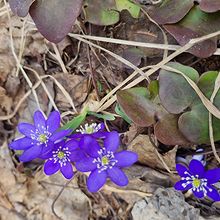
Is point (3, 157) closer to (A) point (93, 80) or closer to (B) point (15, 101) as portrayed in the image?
(B) point (15, 101)

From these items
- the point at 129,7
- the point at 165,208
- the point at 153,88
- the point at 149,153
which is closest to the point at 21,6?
the point at 129,7

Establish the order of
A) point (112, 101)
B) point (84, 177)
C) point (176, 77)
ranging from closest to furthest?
point (176, 77) < point (112, 101) < point (84, 177)

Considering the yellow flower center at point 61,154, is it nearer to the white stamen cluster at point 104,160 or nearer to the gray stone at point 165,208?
the white stamen cluster at point 104,160

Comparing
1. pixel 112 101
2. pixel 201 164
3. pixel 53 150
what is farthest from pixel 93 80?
pixel 201 164

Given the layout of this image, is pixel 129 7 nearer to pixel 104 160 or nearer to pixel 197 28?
pixel 197 28

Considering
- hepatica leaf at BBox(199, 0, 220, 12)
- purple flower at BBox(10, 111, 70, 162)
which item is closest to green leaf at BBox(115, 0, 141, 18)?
hepatica leaf at BBox(199, 0, 220, 12)

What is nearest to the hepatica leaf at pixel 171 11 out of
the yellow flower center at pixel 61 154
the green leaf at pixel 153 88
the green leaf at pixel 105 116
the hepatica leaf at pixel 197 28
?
the hepatica leaf at pixel 197 28

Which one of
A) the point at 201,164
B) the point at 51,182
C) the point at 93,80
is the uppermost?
the point at 93,80
